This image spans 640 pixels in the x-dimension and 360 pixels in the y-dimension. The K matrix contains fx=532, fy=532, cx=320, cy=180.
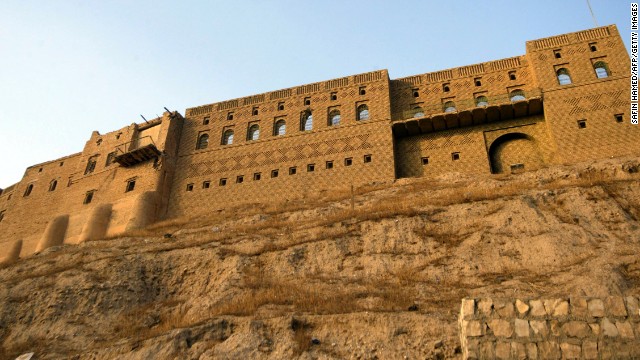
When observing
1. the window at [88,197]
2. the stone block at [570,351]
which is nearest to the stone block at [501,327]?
the stone block at [570,351]

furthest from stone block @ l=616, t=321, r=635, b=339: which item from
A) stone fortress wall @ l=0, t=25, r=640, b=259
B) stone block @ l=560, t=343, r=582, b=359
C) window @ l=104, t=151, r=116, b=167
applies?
window @ l=104, t=151, r=116, b=167

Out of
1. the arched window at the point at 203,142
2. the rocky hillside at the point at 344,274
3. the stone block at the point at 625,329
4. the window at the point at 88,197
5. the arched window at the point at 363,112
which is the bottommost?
the stone block at the point at 625,329

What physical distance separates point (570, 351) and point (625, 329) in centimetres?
79

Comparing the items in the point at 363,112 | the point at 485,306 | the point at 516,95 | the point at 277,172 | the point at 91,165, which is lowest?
the point at 485,306

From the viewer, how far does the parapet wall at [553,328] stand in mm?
7348

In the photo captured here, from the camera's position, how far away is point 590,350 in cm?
739

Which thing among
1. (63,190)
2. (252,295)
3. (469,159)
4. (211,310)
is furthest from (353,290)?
(63,190)

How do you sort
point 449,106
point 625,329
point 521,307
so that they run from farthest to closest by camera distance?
point 449,106
point 521,307
point 625,329

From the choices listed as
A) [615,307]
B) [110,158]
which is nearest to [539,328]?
[615,307]

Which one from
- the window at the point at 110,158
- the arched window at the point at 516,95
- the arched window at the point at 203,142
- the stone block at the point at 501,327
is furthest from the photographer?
the window at the point at 110,158

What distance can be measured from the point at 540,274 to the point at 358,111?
50.9 ft

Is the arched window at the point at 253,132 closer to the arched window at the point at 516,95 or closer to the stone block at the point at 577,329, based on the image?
the arched window at the point at 516,95

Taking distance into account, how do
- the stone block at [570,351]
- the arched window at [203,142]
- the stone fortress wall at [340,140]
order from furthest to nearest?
the arched window at [203,142]
the stone fortress wall at [340,140]
the stone block at [570,351]

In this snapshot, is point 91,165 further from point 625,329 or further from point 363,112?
point 625,329
